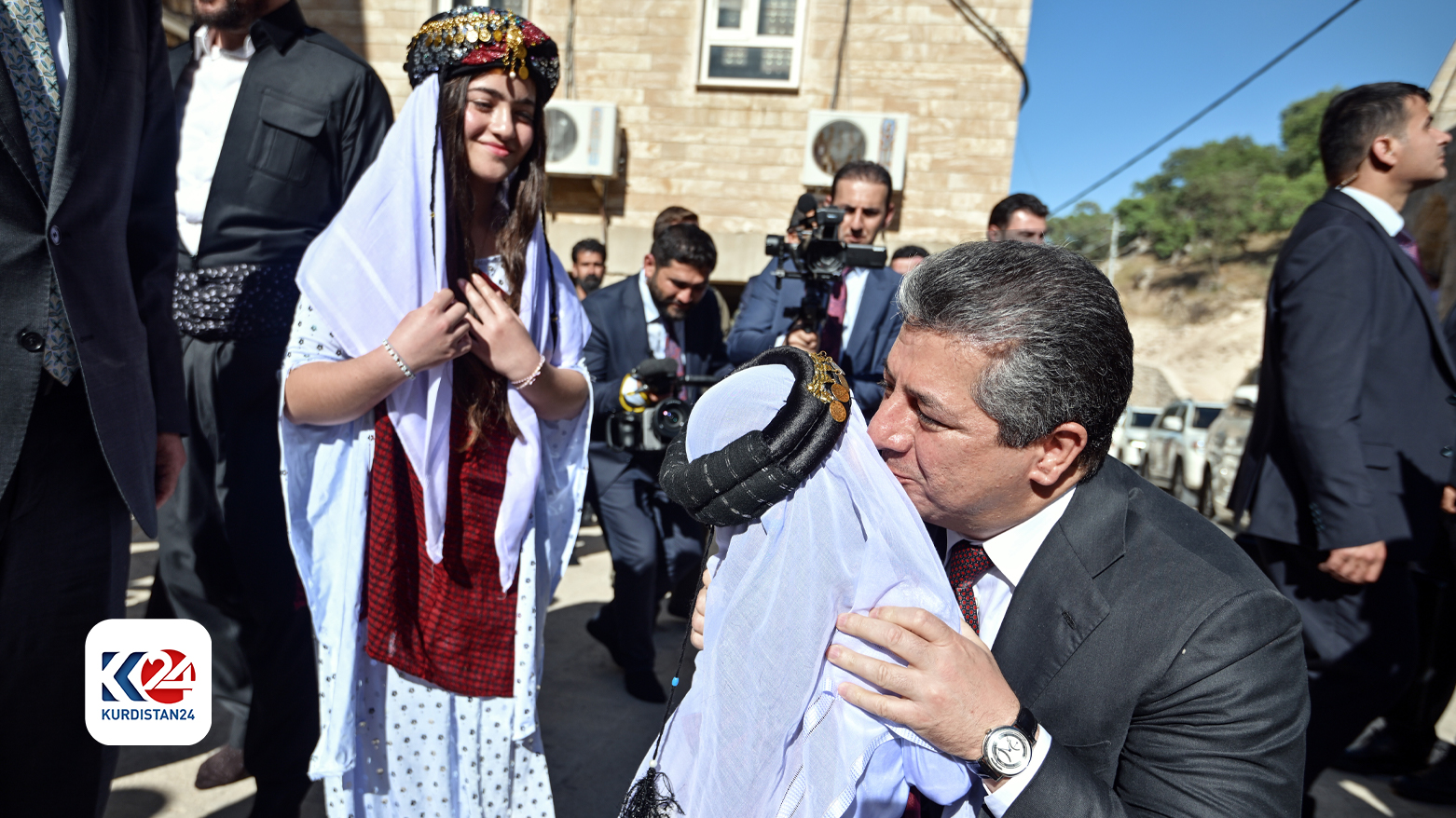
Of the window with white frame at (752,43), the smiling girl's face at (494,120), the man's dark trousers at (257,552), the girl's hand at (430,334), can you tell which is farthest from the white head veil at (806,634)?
the window with white frame at (752,43)

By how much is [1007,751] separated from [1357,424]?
1.95m

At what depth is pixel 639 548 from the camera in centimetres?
345

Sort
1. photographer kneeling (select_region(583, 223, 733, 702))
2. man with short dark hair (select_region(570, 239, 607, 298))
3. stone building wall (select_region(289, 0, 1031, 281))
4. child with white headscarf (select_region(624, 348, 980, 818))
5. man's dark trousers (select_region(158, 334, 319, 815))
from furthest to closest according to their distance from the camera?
stone building wall (select_region(289, 0, 1031, 281)), man with short dark hair (select_region(570, 239, 607, 298)), photographer kneeling (select_region(583, 223, 733, 702)), man's dark trousers (select_region(158, 334, 319, 815)), child with white headscarf (select_region(624, 348, 980, 818))

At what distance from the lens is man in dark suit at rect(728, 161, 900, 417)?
323 centimetres

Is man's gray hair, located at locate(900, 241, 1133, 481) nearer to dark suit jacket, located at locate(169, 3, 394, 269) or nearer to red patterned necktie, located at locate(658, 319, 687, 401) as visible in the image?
dark suit jacket, located at locate(169, 3, 394, 269)

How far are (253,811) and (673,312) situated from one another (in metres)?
2.35

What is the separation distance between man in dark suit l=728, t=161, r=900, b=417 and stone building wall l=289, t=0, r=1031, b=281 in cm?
600

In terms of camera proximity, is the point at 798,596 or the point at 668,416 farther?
the point at 668,416

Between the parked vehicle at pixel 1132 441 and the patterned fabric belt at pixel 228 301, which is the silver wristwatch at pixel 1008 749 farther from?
the parked vehicle at pixel 1132 441

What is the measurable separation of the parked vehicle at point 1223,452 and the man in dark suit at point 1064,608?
28.1ft

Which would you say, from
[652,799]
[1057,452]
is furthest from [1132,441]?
[652,799]

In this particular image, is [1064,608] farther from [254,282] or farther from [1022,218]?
[1022,218]

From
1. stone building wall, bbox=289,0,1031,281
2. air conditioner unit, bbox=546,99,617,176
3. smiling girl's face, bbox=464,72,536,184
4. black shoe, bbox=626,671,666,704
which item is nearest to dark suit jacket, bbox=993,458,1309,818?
smiling girl's face, bbox=464,72,536,184

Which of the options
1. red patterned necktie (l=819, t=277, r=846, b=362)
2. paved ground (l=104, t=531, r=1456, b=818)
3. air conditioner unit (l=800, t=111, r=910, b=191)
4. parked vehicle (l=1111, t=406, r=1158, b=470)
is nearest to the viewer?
paved ground (l=104, t=531, r=1456, b=818)
